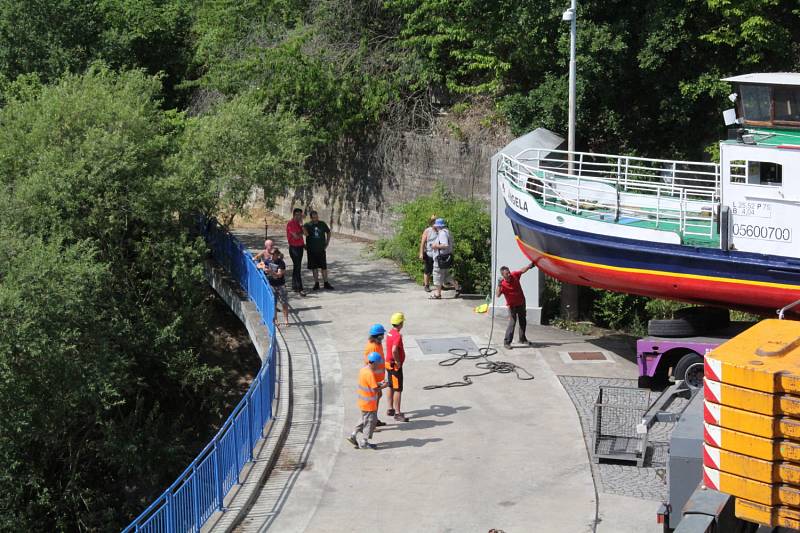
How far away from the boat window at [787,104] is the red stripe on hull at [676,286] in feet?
8.68

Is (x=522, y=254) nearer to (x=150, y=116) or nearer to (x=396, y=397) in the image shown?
(x=396, y=397)

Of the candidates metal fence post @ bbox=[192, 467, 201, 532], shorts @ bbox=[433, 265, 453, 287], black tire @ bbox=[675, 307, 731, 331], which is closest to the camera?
metal fence post @ bbox=[192, 467, 201, 532]

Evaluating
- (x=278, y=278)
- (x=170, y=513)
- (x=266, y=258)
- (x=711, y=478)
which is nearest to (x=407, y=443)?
(x=170, y=513)

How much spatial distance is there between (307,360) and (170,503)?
6271mm

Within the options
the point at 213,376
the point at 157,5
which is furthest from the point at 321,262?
the point at 157,5

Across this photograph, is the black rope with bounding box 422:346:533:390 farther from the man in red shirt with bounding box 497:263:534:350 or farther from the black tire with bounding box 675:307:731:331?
the black tire with bounding box 675:307:731:331

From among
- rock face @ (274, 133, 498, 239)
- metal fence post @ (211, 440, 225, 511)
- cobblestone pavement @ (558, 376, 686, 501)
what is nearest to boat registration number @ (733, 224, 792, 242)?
cobblestone pavement @ (558, 376, 686, 501)

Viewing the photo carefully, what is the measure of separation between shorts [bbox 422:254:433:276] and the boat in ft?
11.5

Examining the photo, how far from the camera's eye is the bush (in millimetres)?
21344

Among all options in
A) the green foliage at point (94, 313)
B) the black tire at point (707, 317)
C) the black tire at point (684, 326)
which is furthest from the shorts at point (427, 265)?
the black tire at point (684, 326)

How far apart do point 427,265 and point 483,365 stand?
181 inches

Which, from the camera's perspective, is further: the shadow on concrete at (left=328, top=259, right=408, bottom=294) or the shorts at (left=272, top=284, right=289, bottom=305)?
the shadow on concrete at (left=328, top=259, right=408, bottom=294)

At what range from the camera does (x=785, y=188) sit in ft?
48.6

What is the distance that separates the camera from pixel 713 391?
904 centimetres
